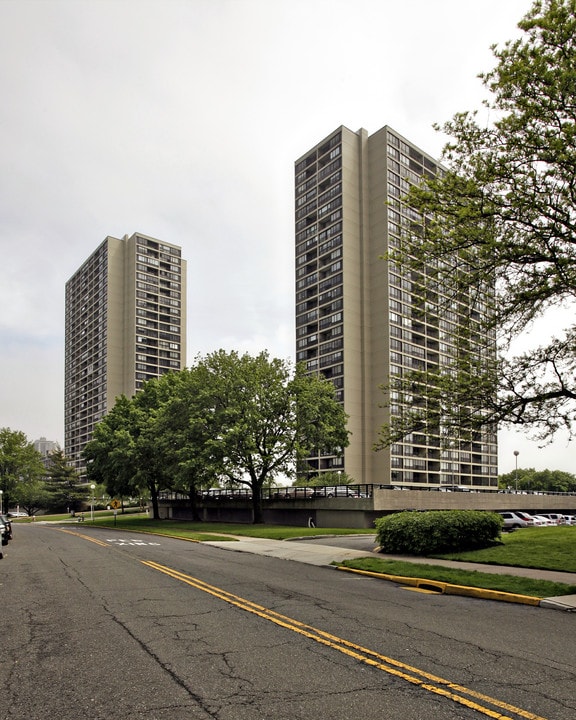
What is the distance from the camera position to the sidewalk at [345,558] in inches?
437

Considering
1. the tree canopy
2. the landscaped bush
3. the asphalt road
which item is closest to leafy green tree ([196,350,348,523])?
the tree canopy

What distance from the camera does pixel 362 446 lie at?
319 ft

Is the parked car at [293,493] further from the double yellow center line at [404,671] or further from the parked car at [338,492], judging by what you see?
the double yellow center line at [404,671]

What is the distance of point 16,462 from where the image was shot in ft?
283

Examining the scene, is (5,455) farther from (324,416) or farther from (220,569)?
(220,569)

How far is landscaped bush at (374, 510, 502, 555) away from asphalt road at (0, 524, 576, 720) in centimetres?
597

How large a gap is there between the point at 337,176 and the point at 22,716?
108m

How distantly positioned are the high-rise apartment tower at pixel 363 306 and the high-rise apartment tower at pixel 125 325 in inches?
1978

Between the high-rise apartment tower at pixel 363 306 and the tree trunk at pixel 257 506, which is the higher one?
the high-rise apartment tower at pixel 363 306

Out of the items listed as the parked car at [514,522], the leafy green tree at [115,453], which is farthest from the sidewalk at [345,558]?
the leafy green tree at [115,453]

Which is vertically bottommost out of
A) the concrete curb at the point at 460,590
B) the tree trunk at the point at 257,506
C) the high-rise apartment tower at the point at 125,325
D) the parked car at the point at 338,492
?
the tree trunk at the point at 257,506

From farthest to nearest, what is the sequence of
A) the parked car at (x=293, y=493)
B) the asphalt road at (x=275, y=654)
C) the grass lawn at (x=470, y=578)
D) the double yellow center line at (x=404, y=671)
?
the parked car at (x=293, y=493) → the grass lawn at (x=470, y=578) → the asphalt road at (x=275, y=654) → the double yellow center line at (x=404, y=671)

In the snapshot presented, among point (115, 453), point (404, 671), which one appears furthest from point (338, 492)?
point (404, 671)

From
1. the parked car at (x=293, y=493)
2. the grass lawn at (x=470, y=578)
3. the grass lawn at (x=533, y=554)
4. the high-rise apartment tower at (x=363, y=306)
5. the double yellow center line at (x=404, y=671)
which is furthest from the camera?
the high-rise apartment tower at (x=363, y=306)
